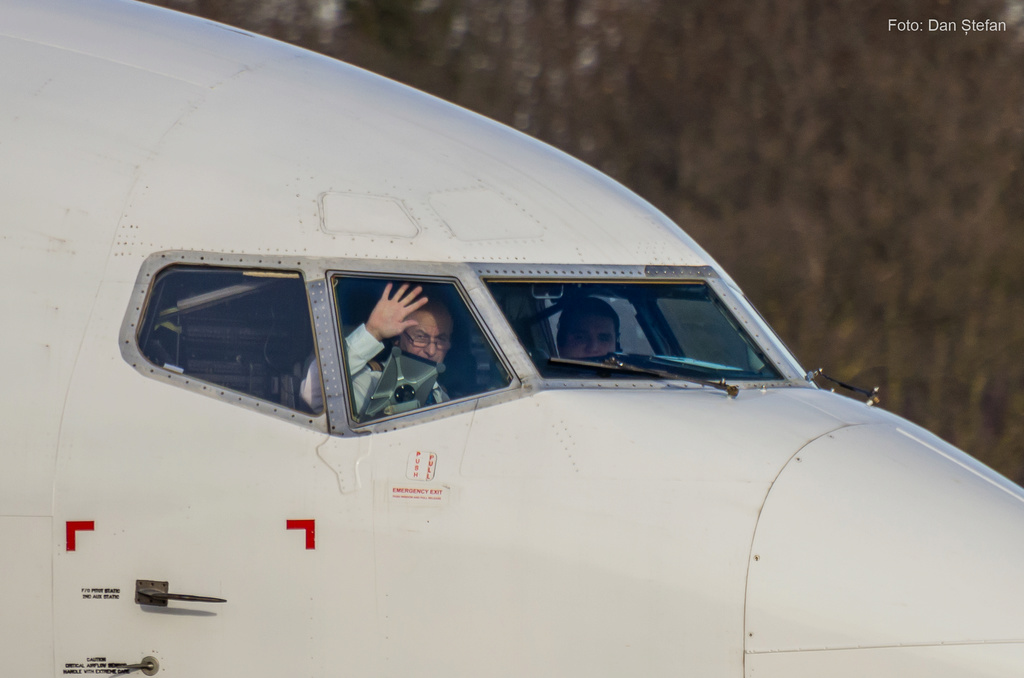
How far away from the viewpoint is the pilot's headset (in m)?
4.62

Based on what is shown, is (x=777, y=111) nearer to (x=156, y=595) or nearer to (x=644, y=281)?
(x=644, y=281)

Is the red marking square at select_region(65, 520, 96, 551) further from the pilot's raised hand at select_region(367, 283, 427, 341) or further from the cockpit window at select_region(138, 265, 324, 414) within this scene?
the pilot's raised hand at select_region(367, 283, 427, 341)

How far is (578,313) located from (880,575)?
5.46ft

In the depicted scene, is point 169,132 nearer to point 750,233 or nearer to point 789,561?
point 789,561

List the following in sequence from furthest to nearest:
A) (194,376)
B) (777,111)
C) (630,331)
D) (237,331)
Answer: (777,111)
(630,331)
(237,331)
(194,376)

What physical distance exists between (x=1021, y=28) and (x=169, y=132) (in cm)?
1835

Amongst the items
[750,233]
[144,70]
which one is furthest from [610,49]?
[144,70]

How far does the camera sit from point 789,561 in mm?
3961

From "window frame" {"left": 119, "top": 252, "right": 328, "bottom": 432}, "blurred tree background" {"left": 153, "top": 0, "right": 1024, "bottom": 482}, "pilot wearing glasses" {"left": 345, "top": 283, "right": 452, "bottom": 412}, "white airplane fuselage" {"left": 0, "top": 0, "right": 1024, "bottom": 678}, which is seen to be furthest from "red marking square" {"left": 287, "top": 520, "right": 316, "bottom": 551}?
"blurred tree background" {"left": 153, "top": 0, "right": 1024, "bottom": 482}

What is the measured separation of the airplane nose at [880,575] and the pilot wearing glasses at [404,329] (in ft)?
5.07

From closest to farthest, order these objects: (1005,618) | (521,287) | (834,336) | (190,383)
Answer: (1005,618), (190,383), (521,287), (834,336)

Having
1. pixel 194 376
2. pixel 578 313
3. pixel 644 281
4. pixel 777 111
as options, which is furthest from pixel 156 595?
pixel 777 111

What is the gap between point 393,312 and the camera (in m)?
4.54

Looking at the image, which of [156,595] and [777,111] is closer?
[156,595]
